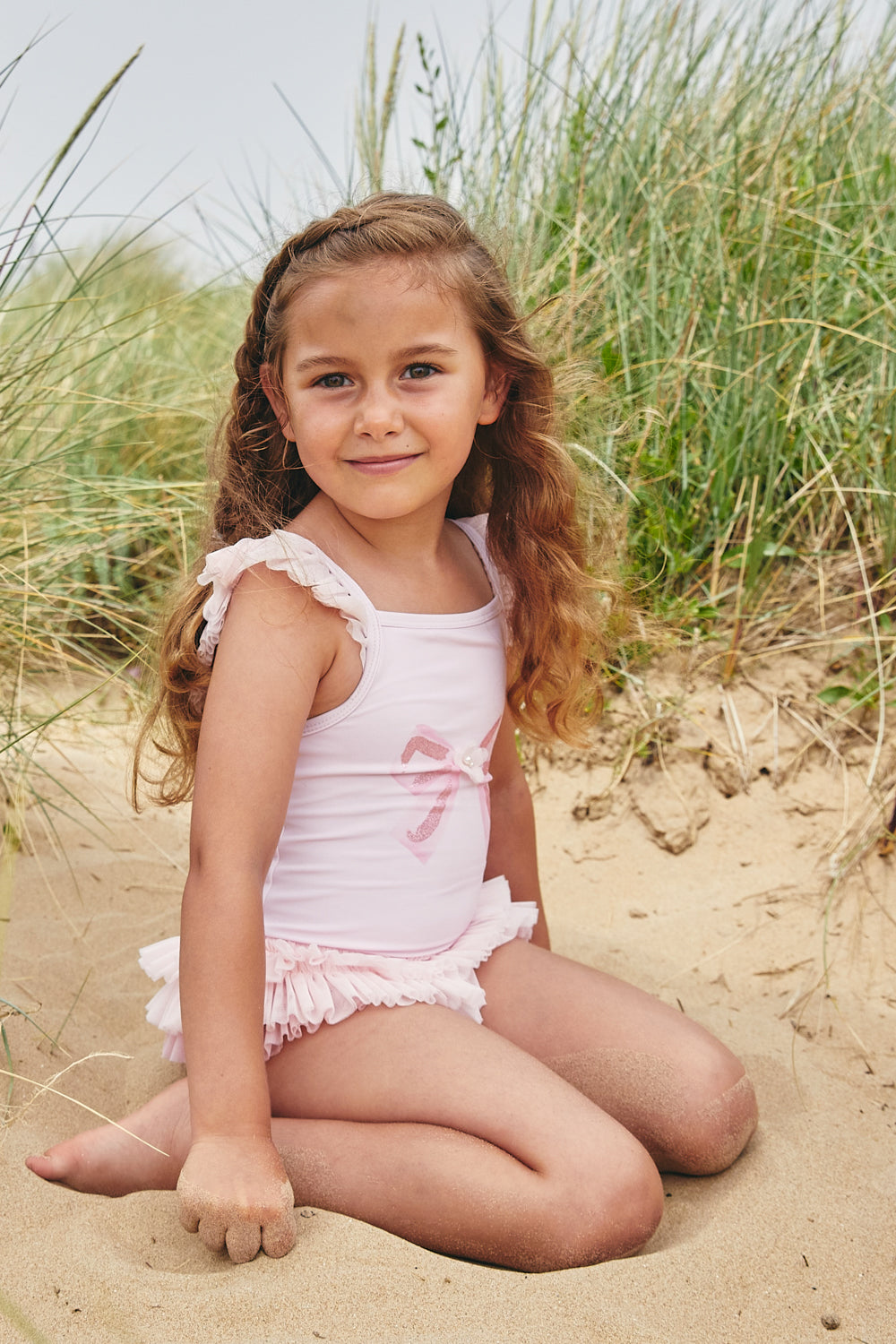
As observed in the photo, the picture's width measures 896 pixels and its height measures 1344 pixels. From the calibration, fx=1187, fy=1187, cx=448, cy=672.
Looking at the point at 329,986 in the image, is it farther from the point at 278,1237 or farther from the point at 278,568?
the point at 278,568

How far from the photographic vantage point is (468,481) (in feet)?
6.62

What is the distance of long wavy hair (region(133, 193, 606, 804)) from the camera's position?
1.63 meters

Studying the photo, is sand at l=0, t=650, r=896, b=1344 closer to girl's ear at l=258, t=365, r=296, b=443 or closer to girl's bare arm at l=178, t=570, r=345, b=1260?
girl's bare arm at l=178, t=570, r=345, b=1260

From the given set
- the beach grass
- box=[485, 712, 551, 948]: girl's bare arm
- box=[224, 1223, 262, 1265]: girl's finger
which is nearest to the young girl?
box=[224, 1223, 262, 1265]: girl's finger

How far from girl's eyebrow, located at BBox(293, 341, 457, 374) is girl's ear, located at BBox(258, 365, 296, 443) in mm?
105

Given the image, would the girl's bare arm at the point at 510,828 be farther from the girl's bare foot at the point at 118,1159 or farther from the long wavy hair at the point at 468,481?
the girl's bare foot at the point at 118,1159

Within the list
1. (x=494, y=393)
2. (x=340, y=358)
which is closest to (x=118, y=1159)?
(x=340, y=358)

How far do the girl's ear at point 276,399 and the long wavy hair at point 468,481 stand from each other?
0.05 feet

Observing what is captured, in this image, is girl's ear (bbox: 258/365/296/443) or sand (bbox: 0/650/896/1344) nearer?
sand (bbox: 0/650/896/1344)

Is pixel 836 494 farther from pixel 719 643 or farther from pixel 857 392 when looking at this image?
pixel 719 643

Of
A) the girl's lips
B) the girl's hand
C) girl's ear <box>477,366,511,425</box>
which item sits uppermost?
girl's ear <box>477,366,511,425</box>

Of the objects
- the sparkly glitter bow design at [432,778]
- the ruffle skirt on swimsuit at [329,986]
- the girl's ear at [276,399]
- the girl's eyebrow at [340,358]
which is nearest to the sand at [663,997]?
the ruffle skirt on swimsuit at [329,986]

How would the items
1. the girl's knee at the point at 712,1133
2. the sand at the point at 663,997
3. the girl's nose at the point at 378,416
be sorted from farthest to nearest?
the girl's knee at the point at 712,1133, the girl's nose at the point at 378,416, the sand at the point at 663,997

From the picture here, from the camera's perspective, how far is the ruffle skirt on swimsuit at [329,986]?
63.1 inches
